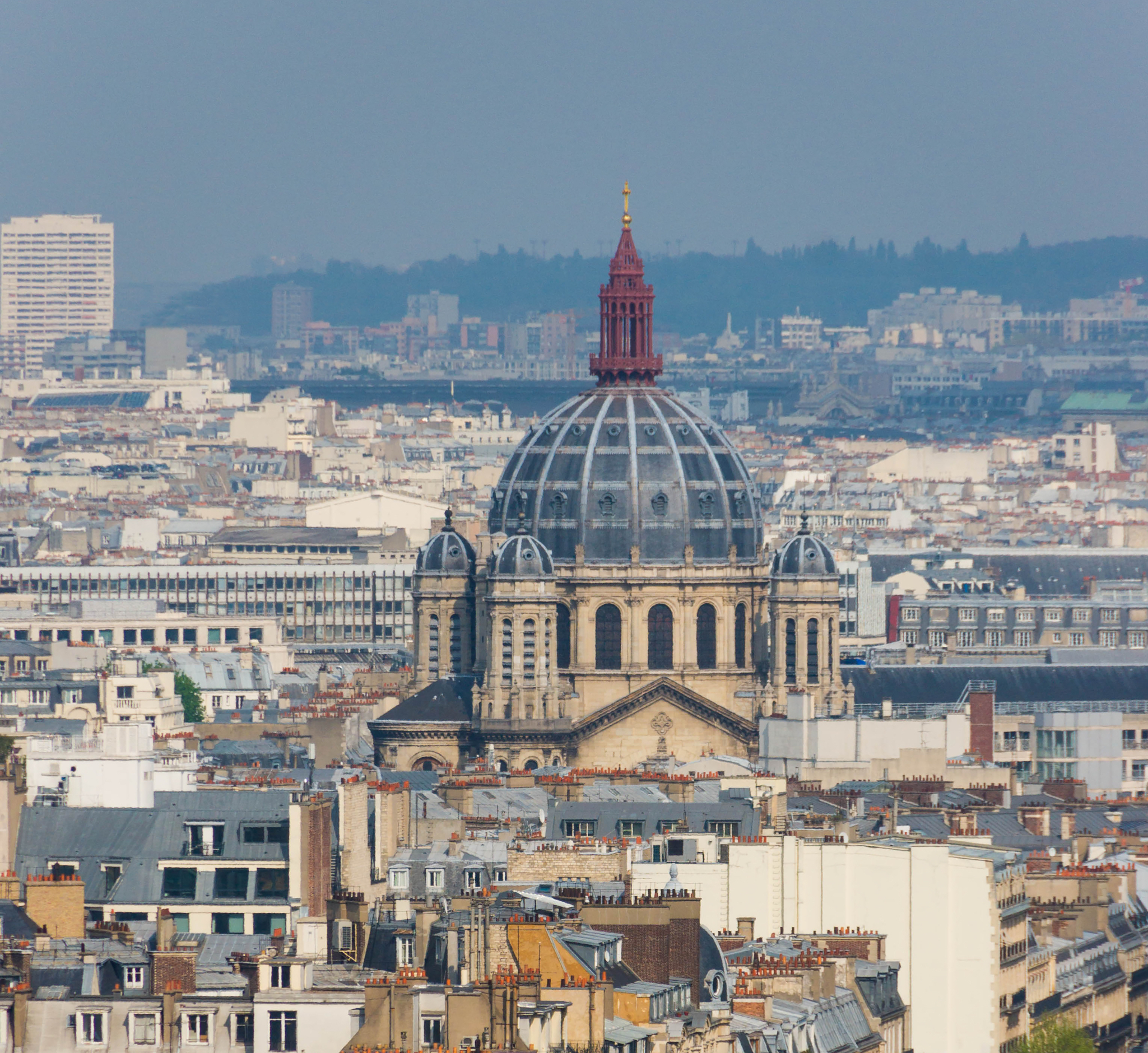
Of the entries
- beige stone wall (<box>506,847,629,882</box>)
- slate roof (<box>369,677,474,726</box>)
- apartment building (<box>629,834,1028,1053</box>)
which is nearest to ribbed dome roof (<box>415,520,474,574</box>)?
slate roof (<box>369,677,474,726</box>)

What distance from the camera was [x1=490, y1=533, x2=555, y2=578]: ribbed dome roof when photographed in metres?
128

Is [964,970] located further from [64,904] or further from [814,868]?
[64,904]

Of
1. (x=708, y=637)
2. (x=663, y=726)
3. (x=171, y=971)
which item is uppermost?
(x=708, y=637)

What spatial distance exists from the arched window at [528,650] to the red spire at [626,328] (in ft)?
28.8

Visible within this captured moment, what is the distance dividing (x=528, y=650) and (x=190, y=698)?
1001 centimetres

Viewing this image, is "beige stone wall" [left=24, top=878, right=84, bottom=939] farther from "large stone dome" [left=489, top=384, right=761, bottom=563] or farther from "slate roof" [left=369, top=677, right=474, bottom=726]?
"large stone dome" [left=489, top=384, right=761, bottom=563]

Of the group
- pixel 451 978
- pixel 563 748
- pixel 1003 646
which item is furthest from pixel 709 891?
pixel 1003 646

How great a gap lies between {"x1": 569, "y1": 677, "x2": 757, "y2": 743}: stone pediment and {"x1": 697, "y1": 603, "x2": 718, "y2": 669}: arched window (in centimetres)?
146

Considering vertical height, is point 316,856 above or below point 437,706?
above

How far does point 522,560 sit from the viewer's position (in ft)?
418

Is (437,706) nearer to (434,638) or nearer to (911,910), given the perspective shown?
(434,638)

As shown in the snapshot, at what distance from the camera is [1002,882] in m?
73.9

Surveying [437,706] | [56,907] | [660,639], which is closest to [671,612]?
[660,639]

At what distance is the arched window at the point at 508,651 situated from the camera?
421 ft
